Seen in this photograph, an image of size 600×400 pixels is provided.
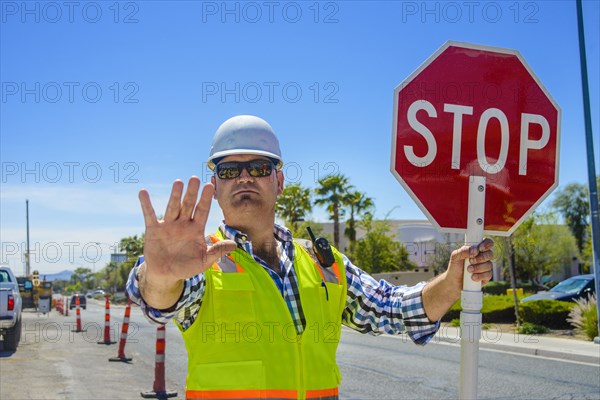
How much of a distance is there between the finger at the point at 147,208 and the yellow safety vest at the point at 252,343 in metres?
0.48

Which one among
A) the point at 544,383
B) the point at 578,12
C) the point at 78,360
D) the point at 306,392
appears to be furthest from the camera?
the point at 578,12

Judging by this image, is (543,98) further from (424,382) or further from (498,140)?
(424,382)

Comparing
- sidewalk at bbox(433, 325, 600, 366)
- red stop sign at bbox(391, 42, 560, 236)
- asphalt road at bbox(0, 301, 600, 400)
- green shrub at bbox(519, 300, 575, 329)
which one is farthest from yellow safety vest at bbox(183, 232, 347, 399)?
green shrub at bbox(519, 300, 575, 329)

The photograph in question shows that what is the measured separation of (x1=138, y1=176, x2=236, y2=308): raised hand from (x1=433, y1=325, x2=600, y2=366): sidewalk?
11.8m

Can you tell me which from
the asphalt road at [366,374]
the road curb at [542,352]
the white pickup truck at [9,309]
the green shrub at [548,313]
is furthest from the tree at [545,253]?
the white pickup truck at [9,309]

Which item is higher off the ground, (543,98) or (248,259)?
(543,98)

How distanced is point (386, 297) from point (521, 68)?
1.18 meters

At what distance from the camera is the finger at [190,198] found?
2129 millimetres

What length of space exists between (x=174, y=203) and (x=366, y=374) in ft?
30.3

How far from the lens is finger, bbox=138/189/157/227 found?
212cm

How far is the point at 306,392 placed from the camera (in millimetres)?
2512

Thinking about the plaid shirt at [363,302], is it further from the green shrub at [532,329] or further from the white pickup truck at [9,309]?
the green shrub at [532,329]

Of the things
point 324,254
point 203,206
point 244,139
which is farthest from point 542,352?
point 203,206

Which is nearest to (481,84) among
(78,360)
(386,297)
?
(386,297)
